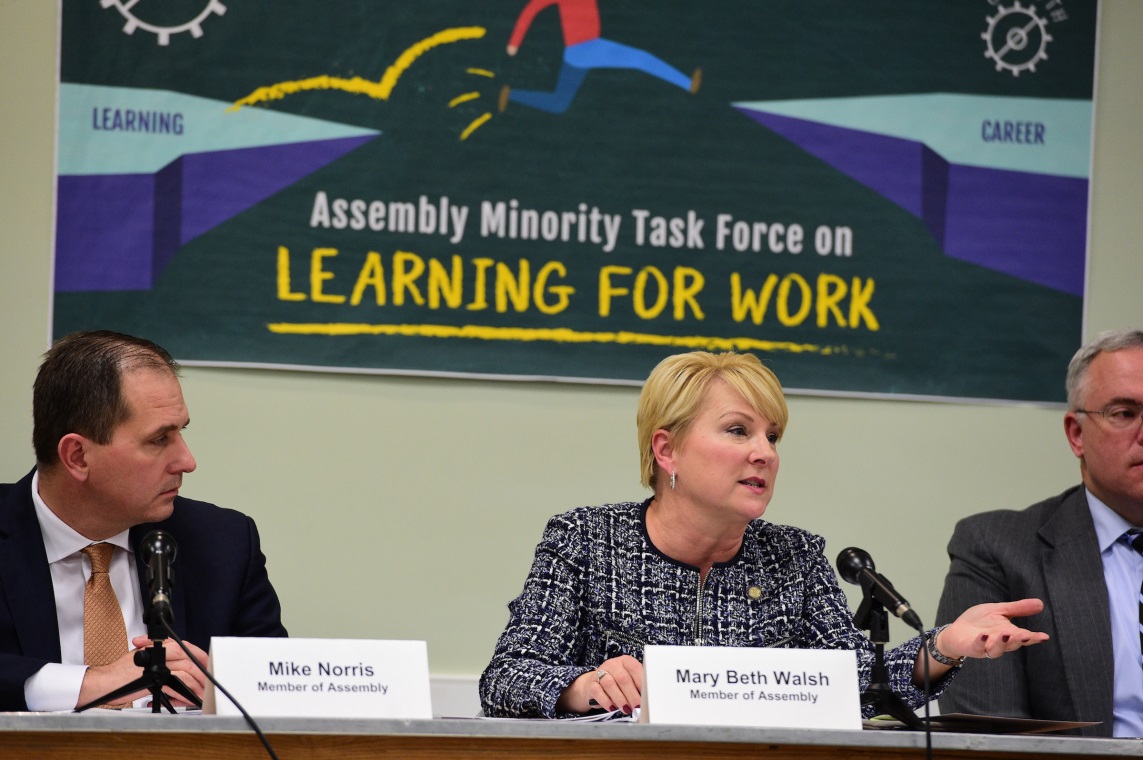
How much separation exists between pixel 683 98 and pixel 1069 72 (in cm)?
118

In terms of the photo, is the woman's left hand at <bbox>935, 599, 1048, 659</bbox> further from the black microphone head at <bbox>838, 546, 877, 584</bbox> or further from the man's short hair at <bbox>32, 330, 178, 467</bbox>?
the man's short hair at <bbox>32, 330, 178, 467</bbox>

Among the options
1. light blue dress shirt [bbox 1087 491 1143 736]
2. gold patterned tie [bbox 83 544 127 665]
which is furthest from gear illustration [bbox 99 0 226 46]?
light blue dress shirt [bbox 1087 491 1143 736]

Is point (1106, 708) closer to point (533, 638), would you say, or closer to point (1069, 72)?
point (533, 638)

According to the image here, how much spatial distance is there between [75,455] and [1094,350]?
91.6 inches

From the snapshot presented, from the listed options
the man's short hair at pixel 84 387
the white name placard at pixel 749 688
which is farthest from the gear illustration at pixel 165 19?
the white name placard at pixel 749 688

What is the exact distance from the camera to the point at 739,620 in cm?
264

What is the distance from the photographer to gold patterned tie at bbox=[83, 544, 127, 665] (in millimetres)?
2508

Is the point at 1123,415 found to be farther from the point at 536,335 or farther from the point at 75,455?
the point at 75,455

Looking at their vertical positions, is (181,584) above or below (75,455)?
below

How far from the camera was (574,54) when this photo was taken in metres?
3.58

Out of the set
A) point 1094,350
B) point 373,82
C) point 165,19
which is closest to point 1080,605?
point 1094,350

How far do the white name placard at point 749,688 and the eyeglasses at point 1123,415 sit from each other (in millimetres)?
1398

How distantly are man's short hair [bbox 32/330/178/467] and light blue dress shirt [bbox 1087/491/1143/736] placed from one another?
215cm

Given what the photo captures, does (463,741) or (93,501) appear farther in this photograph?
(93,501)
